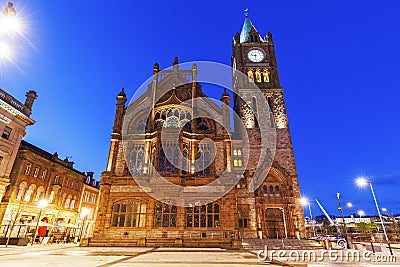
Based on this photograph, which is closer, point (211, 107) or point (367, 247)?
point (367, 247)

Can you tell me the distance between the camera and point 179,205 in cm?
2580

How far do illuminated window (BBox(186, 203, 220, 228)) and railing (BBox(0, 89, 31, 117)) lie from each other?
24.9 m

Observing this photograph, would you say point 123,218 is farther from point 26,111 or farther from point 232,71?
point 232,71

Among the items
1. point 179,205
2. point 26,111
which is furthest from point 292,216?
point 26,111

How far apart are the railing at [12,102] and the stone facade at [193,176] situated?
11.4 meters

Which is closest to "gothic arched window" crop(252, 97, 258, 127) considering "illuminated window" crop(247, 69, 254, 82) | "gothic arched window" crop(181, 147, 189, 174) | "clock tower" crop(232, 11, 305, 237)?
"clock tower" crop(232, 11, 305, 237)

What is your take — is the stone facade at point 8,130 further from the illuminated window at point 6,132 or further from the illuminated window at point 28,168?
the illuminated window at point 28,168

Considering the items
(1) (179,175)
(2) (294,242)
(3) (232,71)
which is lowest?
(2) (294,242)

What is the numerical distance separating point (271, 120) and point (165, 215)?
26.1 meters

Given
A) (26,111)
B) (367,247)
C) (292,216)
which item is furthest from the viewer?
(292,216)

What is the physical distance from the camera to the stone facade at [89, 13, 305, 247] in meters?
25.0

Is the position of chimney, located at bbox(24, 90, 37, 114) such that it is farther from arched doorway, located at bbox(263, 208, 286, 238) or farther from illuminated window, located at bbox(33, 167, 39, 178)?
arched doorway, located at bbox(263, 208, 286, 238)

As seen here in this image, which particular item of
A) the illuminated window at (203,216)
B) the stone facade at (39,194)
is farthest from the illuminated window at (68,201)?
the illuminated window at (203,216)

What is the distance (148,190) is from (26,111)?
66.5 feet
